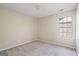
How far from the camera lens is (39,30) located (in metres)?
4.16

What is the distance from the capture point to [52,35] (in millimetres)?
3840

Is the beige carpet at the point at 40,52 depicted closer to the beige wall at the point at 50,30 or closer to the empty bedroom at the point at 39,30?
the empty bedroom at the point at 39,30

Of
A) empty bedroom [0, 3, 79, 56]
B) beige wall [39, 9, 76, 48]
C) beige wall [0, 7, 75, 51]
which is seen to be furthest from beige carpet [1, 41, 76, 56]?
beige wall [39, 9, 76, 48]

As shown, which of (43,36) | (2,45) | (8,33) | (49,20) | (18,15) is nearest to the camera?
(2,45)

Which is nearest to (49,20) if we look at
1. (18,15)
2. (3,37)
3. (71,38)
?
(71,38)

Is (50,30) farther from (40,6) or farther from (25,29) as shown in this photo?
(40,6)

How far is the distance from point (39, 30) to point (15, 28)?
1530 millimetres

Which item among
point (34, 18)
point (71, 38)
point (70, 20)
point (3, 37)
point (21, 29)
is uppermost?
point (34, 18)

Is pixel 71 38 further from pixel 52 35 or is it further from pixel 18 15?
pixel 18 15

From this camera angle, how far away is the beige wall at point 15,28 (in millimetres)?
2778

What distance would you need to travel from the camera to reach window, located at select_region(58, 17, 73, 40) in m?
3.17

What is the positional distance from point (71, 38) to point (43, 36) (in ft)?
5.41

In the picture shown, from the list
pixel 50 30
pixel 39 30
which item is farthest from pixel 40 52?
pixel 39 30

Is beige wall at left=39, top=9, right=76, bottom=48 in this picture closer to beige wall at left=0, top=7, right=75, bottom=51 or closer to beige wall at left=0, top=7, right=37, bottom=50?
beige wall at left=0, top=7, right=75, bottom=51
